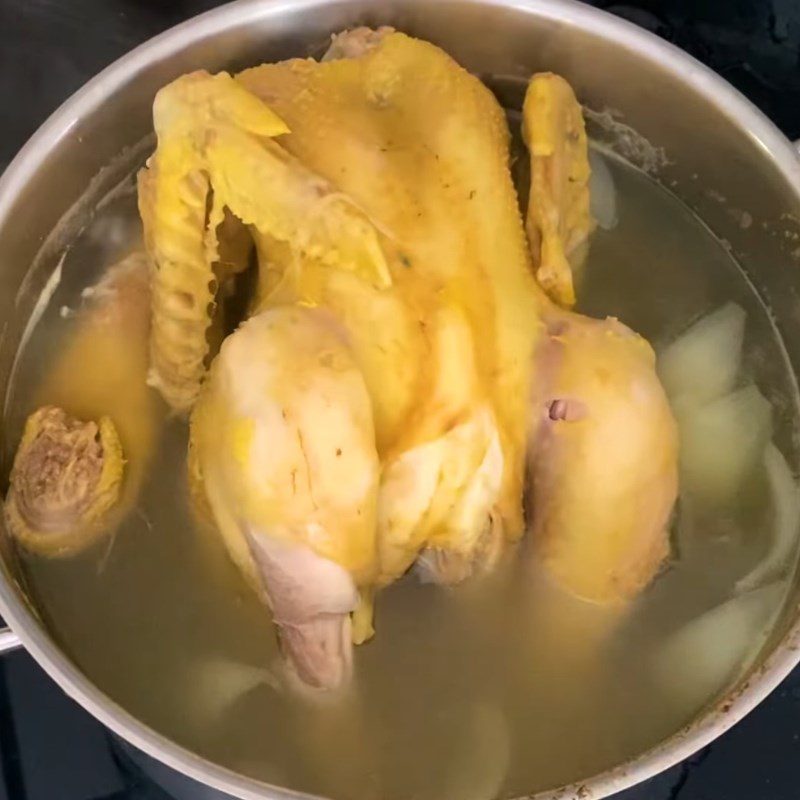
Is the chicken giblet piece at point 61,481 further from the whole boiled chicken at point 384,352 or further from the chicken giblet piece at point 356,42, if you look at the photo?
the chicken giblet piece at point 356,42

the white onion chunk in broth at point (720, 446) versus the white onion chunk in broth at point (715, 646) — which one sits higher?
the white onion chunk in broth at point (720, 446)

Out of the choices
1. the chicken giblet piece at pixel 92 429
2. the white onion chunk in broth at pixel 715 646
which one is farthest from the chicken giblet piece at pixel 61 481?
the white onion chunk in broth at pixel 715 646

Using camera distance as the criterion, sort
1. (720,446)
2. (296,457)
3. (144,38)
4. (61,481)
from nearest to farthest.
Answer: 1. (296,457)
2. (61,481)
3. (720,446)
4. (144,38)

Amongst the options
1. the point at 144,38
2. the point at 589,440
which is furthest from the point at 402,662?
the point at 144,38

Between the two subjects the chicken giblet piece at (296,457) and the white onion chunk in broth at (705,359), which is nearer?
the chicken giblet piece at (296,457)

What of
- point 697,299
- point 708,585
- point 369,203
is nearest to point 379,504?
point 369,203

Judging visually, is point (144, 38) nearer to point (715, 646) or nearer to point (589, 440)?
point (589, 440)

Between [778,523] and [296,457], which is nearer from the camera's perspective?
[296,457]
